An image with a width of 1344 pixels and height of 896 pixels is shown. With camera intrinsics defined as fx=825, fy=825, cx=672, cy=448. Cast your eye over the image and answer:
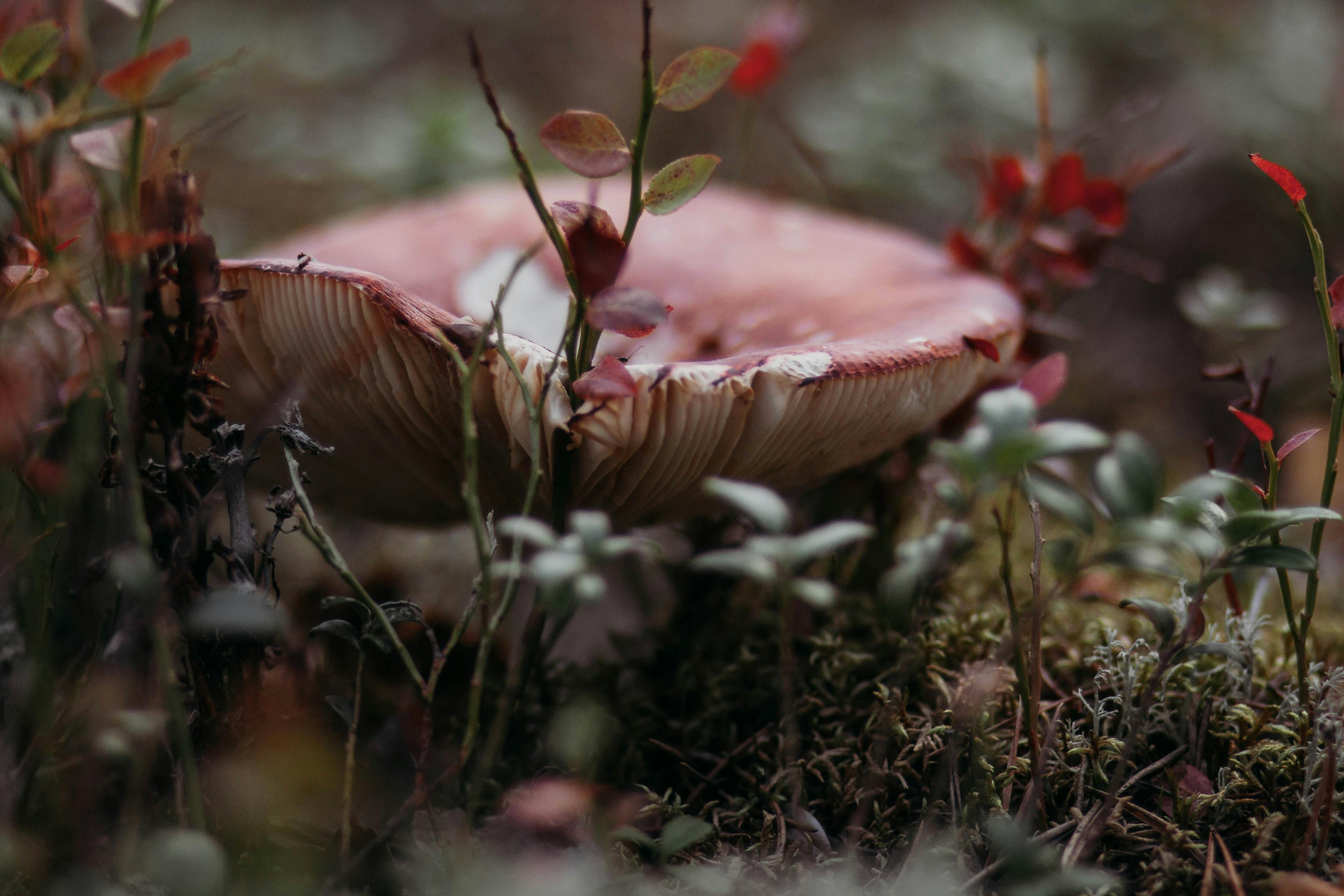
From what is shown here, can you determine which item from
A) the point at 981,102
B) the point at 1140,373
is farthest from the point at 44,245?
the point at 981,102

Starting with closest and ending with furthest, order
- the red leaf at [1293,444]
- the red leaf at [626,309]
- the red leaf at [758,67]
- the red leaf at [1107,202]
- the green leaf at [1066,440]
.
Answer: the green leaf at [1066,440] < the red leaf at [626,309] < the red leaf at [1293,444] < the red leaf at [1107,202] < the red leaf at [758,67]

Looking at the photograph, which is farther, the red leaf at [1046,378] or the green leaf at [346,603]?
the red leaf at [1046,378]

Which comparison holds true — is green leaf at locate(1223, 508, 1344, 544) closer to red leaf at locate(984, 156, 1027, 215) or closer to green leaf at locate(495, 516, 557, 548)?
green leaf at locate(495, 516, 557, 548)

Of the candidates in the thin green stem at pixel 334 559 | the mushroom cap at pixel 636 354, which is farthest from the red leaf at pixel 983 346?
the thin green stem at pixel 334 559

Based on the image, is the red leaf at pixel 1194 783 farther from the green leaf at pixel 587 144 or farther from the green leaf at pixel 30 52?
the green leaf at pixel 30 52

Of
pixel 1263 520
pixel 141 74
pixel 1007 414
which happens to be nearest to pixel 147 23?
pixel 141 74

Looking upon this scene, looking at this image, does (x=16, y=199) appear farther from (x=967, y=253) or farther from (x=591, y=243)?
(x=967, y=253)
